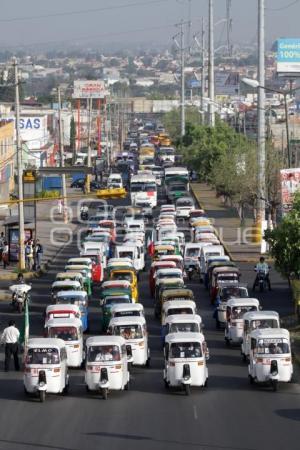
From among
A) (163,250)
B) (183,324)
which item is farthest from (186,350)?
(163,250)

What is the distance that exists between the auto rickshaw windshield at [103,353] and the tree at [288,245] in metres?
12.8

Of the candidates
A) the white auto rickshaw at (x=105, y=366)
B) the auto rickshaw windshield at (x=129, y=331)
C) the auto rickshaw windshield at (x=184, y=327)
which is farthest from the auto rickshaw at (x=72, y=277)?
the white auto rickshaw at (x=105, y=366)

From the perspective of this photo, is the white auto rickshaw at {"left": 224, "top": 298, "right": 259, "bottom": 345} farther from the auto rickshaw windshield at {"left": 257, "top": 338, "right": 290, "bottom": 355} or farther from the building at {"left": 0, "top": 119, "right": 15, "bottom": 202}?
the building at {"left": 0, "top": 119, "right": 15, "bottom": 202}

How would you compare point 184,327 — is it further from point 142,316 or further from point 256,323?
point 142,316

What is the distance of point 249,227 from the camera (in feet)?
246

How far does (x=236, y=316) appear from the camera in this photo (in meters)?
39.5

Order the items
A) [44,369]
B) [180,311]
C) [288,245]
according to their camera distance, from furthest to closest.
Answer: [288,245]
[180,311]
[44,369]

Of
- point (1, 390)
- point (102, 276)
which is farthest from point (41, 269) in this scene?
point (1, 390)

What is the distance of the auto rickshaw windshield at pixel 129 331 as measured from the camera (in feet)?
119

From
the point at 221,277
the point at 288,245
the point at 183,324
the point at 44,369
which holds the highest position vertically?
the point at 288,245

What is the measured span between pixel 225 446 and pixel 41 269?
34970 millimetres

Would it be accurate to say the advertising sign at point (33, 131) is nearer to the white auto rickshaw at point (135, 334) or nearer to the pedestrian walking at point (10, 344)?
the white auto rickshaw at point (135, 334)

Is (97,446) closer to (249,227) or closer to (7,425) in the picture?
(7,425)

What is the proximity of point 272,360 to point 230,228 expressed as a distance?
4313 centimetres
